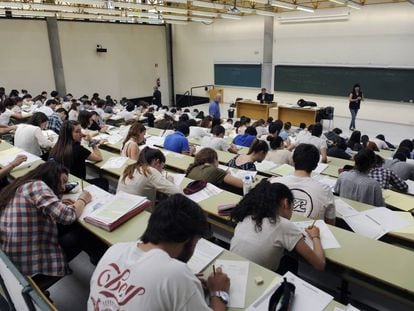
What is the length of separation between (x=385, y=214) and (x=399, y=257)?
2.45 feet

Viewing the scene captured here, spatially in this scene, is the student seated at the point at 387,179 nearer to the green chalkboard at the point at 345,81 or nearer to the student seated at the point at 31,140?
the student seated at the point at 31,140

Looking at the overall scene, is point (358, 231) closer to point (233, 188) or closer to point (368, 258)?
point (368, 258)

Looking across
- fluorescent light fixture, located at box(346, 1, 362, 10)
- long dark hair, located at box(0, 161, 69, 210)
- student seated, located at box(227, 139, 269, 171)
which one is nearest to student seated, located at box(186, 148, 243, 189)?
student seated, located at box(227, 139, 269, 171)

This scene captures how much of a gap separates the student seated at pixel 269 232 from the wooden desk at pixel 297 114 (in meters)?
8.47

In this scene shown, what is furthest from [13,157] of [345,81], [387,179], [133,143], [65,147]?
[345,81]

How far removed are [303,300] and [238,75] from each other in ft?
42.1

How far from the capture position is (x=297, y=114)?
10.3m

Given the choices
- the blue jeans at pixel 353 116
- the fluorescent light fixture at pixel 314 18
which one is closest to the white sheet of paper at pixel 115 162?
the blue jeans at pixel 353 116

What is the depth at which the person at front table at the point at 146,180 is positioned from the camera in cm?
274

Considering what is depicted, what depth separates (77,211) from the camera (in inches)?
90.4

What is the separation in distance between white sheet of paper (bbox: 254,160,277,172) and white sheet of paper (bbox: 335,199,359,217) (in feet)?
3.78

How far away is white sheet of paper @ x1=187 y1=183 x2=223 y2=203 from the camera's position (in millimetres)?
2752

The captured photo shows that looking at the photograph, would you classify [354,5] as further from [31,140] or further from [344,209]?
[31,140]

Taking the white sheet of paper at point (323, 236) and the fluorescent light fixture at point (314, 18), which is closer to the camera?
the white sheet of paper at point (323, 236)
